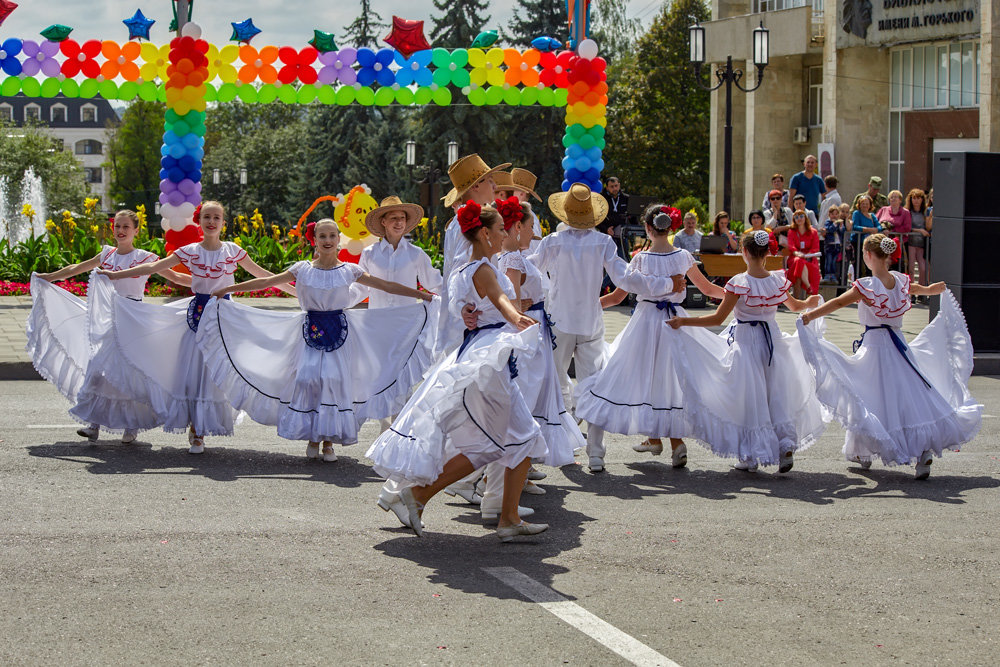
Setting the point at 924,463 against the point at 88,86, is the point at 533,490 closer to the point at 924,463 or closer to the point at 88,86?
the point at 924,463

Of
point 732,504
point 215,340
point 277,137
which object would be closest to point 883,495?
point 732,504

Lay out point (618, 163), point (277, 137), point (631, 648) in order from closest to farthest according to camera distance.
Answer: point (631, 648), point (618, 163), point (277, 137)

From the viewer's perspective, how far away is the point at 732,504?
7828mm

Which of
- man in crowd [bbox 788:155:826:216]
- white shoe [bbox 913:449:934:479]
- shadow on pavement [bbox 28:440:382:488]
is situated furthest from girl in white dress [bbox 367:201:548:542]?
man in crowd [bbox 788:155:826:216]

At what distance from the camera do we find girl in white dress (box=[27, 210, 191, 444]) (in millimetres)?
9547

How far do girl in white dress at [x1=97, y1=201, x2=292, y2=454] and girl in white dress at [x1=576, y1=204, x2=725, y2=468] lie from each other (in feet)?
8.47

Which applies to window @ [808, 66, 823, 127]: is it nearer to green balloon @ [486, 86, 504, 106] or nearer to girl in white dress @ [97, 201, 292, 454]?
green balloon @ [486, 86, 504, 106]

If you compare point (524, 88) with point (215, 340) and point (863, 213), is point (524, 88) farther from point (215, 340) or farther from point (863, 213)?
point (215, 340)

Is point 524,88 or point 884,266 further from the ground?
point 524,88

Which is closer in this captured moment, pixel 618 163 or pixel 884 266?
pixel 884 266

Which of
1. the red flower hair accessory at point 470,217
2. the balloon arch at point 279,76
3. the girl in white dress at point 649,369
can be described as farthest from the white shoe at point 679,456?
the balloon arch at point 279,76

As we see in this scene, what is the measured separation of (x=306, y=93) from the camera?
19828 millimetres

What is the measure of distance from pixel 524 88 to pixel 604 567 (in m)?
14.8

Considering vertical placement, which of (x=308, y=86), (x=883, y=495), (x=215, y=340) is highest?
(x=308, y=86)
